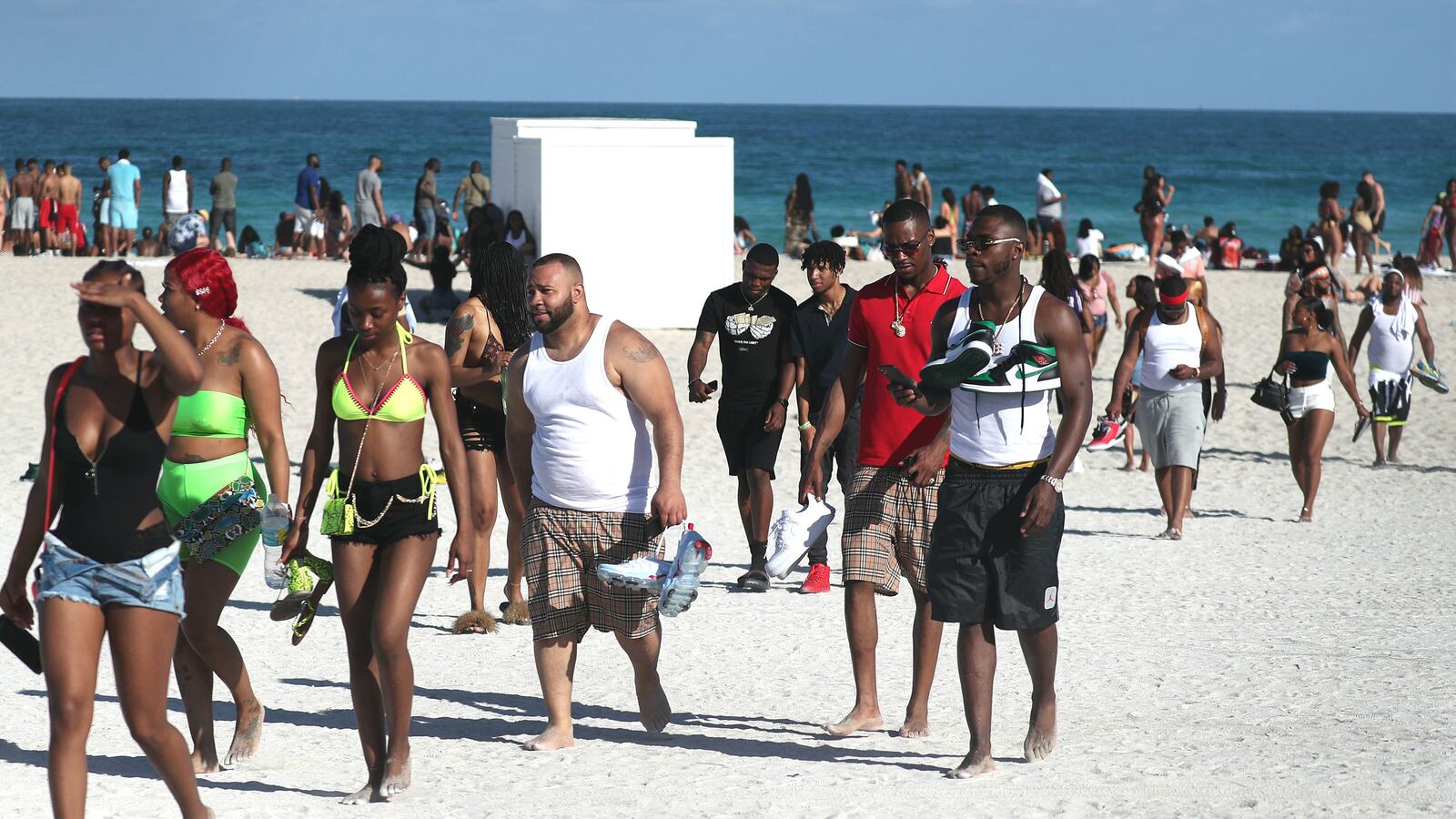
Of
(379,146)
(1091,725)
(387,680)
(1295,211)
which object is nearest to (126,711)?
(387,680)

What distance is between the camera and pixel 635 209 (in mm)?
17172

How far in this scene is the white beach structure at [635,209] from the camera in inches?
667

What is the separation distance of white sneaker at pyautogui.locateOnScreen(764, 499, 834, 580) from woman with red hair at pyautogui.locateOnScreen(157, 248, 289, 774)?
185cm

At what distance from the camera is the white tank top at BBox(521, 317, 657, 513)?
535 centimetres

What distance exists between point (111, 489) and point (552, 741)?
2064 millimetres

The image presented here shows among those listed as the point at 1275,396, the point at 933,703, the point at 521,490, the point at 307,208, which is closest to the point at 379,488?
the point at 521,490

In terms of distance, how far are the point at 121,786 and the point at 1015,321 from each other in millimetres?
3162

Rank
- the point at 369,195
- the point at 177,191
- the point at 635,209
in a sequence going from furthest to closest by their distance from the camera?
the point at 177,191
the point at 369,195
the point at 635,209

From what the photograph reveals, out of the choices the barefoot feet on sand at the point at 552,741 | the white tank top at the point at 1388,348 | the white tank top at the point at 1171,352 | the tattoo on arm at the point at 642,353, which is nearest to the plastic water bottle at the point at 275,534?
the barefoot feet on sand at the point at 552,741

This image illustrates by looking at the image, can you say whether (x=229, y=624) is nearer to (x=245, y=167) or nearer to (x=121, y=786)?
(x=121, y=786)

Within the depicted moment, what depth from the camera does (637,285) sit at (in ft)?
56.9

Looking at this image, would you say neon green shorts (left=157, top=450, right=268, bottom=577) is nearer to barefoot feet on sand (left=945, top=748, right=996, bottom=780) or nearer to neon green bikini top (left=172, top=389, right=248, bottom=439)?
neon green bikini top (left=172, top=389, right=248, bottom=439)

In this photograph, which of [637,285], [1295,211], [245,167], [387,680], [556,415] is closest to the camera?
[387,680]

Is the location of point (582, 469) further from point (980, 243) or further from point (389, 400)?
point (980, 243)
